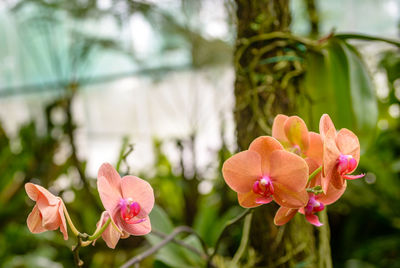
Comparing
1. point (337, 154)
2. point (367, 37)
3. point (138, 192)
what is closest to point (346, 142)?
point (337, 154)

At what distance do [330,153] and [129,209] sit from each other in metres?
0.12

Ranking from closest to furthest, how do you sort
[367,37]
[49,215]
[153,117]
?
[49,215] < [367,37] < [153,117]

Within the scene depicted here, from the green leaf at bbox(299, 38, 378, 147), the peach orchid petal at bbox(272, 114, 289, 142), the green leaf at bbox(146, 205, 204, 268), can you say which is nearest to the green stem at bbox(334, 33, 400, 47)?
the green leaf at bbox(299, 38, 378, 147)

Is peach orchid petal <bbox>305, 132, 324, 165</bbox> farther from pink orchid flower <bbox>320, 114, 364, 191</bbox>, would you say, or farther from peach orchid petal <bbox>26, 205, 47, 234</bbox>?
peach orchid petal <bbox>26, 205, 47, 234</bbox>

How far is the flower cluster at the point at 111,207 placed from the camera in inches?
7.6

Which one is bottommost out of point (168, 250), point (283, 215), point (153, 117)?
point (153, 117)

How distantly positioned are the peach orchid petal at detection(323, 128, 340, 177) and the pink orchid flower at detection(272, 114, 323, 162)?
3 cm

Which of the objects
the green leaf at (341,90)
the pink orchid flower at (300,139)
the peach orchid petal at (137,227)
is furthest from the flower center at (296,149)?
the green leaf at (341,90)

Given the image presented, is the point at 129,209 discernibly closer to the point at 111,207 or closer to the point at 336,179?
the point at 111,207

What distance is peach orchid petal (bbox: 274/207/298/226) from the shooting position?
235mm

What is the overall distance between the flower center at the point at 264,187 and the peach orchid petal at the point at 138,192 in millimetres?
61

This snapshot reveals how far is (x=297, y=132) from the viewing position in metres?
0.24

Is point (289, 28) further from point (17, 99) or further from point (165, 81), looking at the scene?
point (17, 99)

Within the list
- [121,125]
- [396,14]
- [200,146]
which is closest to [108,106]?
[121,125]
